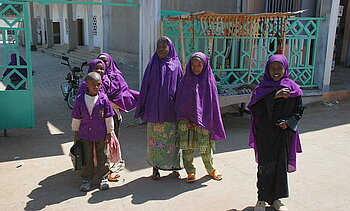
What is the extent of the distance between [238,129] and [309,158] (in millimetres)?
1720

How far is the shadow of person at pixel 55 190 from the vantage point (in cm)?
346

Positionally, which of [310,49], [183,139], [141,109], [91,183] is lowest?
[91,183]

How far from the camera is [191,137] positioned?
383cm

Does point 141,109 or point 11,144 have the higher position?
point 141,109

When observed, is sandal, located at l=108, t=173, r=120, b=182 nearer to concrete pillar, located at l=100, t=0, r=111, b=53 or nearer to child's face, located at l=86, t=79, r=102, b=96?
child's face, located at l=86, t=79, r=102, b=96

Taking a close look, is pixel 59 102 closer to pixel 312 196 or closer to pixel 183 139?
pixel 183 139

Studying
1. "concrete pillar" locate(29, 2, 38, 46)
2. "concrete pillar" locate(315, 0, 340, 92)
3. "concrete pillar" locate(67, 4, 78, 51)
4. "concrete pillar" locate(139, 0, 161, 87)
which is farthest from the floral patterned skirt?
"concrete pillar" locate(29, 2, 38, 46)

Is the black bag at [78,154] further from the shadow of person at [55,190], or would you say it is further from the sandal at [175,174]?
the sandal at [175,174]

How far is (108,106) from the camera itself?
143 inches

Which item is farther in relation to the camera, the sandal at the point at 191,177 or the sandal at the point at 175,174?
the sandal at the point at 175,174

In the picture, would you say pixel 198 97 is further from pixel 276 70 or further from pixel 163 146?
pixel 276 70

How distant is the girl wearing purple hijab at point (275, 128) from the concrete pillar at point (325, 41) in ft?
16.4

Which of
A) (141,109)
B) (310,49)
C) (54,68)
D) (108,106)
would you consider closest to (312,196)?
(141,109)

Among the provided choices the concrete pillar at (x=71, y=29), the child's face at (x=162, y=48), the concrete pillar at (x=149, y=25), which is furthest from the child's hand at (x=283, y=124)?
the concrete pillar at (x=71, y=29)
